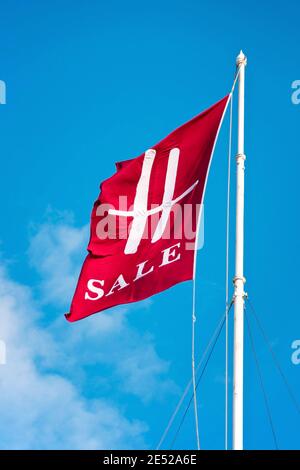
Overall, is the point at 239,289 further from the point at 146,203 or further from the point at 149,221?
the point at 146,203

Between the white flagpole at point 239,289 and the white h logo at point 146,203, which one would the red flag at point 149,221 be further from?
the white flagpole at point 239,289

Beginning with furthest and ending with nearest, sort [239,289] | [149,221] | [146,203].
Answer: [146,203] → [149,221] → [239,289]

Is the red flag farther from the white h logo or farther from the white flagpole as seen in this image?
the white flagpole

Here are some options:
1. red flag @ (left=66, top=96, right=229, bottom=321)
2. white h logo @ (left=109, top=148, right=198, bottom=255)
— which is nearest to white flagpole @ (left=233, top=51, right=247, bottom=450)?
red flag @ (left=66, top=96, right=229, bottom=321)

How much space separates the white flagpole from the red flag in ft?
2.34

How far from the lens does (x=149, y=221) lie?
94.1 ft

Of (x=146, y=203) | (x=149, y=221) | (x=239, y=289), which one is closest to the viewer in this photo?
(x=239, y=289)

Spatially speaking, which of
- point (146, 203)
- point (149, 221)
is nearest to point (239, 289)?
point (149, 221)

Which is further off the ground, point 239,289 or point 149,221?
point 149,221

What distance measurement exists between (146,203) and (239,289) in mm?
3082

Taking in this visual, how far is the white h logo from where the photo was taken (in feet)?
93.4

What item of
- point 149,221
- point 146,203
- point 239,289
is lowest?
point 239,289
